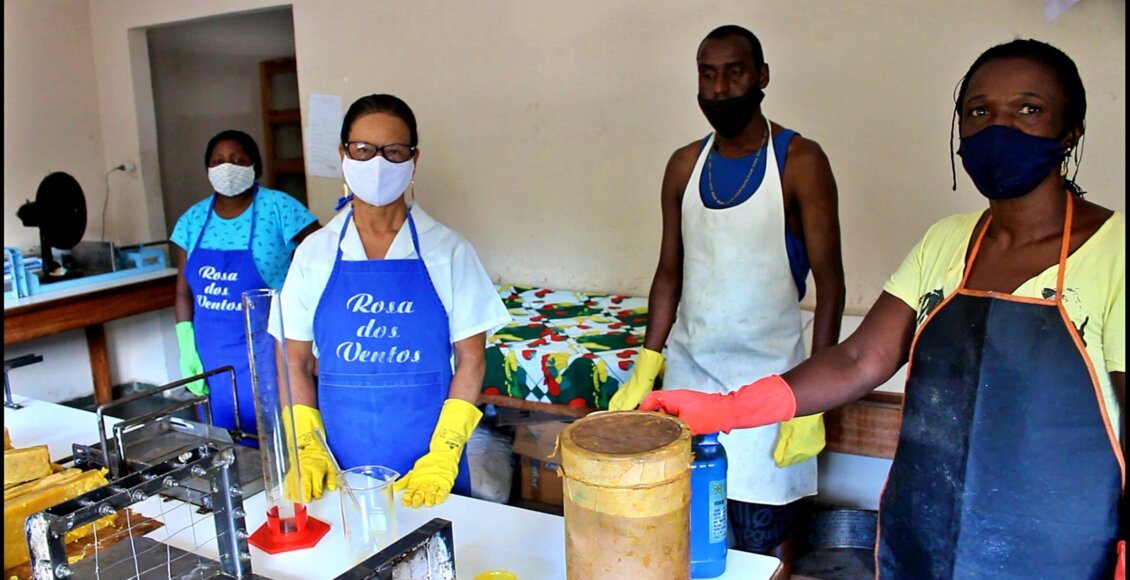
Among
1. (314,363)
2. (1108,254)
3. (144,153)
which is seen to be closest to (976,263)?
(1108,254)

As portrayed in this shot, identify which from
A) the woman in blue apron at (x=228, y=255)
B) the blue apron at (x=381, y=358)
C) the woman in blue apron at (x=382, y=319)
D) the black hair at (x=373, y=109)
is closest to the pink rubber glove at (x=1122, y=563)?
the woman in blue apron at (x=382, y=319)

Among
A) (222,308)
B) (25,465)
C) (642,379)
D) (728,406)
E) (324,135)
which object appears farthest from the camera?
(324,135)

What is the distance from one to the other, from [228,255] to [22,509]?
1675mm

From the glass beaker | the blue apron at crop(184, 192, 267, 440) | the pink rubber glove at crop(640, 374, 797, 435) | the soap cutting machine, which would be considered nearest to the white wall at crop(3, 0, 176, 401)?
the blue apron at crop(184, 192, 267, 440)

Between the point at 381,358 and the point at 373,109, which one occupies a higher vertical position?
the point at 373,109

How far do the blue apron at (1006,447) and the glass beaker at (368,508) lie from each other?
2.91ft

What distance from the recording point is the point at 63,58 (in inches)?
191

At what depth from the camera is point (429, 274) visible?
1959 mm

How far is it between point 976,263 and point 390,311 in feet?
4.01

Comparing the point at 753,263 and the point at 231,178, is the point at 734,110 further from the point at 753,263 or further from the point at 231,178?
the point at 231,178

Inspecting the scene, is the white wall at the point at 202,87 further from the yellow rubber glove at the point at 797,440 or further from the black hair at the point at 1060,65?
the black hair at the point at 1060,65

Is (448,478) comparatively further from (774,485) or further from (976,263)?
(976,263)

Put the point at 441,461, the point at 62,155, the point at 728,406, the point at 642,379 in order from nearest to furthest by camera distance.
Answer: the point at 728,406
the point at 441,461
the point at 642,379
the point at 62,155

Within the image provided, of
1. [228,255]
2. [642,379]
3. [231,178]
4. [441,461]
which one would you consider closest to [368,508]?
[441,461]
